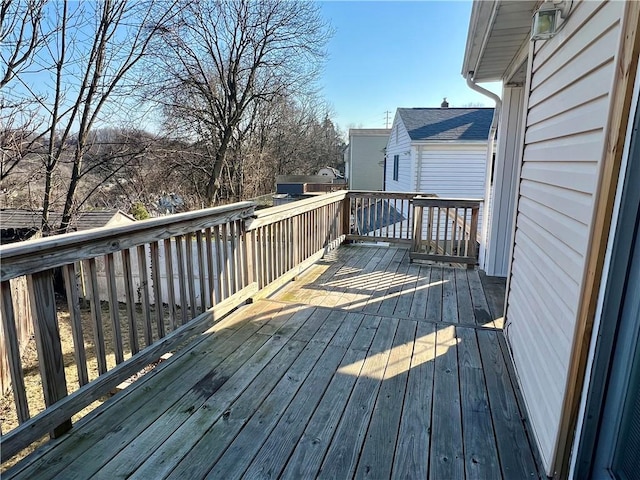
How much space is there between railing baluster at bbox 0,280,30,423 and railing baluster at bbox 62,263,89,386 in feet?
0.75

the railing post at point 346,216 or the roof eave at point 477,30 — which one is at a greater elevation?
the roof eave at point 477,30

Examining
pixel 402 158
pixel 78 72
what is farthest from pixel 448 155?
pixel 78 72

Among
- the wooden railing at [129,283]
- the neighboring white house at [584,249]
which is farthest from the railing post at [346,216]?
the neighboring white house at [584,249]

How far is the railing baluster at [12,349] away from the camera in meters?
1.45

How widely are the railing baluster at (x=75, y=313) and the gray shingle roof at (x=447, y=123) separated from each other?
10184 mm

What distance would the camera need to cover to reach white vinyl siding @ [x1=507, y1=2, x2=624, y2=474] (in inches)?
53.7

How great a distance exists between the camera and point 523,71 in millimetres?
3707

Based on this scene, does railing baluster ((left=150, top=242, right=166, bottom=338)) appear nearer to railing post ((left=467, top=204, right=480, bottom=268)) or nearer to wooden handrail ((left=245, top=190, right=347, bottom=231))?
wooden handrail ((left=245, top=190, right=347, bottom=231))

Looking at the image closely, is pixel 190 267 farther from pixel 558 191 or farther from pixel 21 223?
pixel 21 223

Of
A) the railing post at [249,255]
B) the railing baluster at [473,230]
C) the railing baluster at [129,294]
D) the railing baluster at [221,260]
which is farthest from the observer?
the railing baluster at [473,230]

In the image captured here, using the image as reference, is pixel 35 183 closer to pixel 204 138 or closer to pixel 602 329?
pixel 204 138

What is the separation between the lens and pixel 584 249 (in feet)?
4.47

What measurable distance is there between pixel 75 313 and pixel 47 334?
0.16 metres

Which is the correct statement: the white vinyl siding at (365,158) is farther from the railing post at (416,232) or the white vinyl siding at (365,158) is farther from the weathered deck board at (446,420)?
the weathered deck board at (446,420)
